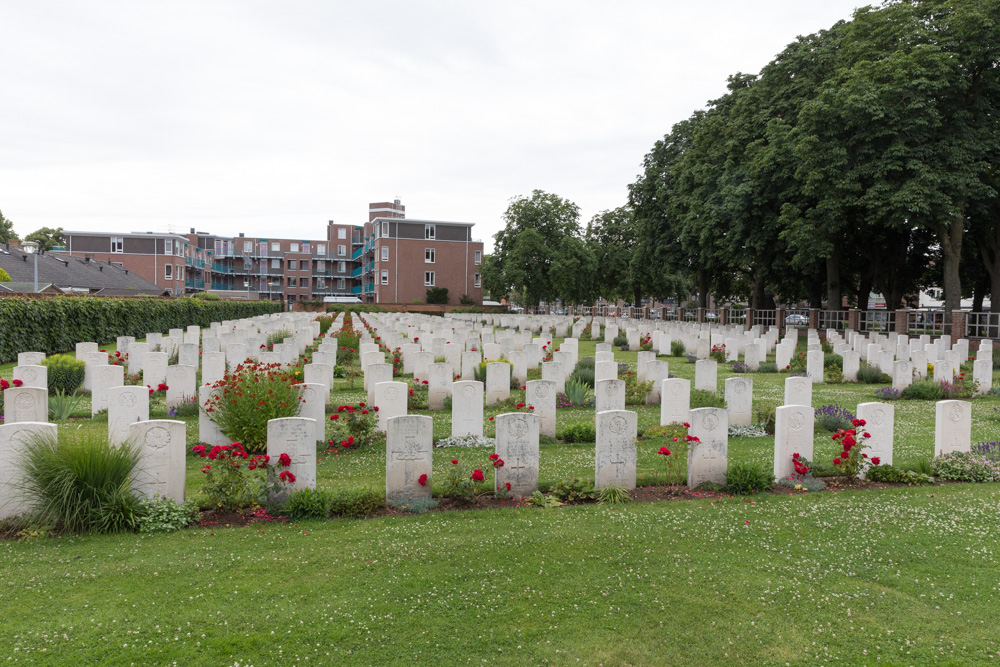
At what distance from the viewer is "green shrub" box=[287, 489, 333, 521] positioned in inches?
233

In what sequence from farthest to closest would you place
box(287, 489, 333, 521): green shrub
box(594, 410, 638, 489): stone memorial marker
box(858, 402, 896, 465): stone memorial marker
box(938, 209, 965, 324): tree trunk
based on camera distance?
box(938, 209, 965, 324): tree trunk → box(858, 402, 896, 465): stone memorial marker → box(594, 410, 638, 489): stone memorial marker → box(287, 489, 333, 521): green shrub

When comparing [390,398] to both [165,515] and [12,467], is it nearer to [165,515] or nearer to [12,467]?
[165,515]

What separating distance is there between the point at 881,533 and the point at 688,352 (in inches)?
716

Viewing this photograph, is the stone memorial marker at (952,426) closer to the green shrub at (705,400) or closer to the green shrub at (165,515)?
the green shrub at (705,400)

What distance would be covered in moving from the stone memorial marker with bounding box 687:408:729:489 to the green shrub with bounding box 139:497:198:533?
16.4 feet

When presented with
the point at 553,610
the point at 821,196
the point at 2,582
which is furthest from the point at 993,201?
the point at 2,582

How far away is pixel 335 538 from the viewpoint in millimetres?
5461

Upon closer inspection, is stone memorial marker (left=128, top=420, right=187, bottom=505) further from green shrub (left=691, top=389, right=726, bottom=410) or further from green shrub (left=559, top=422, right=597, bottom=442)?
green shrub (left=691, top=389, right=726, bottom=410)

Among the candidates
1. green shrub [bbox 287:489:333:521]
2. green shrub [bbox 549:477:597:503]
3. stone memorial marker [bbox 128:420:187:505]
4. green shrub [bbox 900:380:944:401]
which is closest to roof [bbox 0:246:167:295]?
stone memorial marker [bbox 128:420:187:505]

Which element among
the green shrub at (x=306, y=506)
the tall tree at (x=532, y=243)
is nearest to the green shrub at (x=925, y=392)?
the green shrub at (x=306, y=506)

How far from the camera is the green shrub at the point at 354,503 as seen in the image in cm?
605

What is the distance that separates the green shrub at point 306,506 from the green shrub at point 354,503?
0.10 meters

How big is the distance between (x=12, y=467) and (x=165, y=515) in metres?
1.33

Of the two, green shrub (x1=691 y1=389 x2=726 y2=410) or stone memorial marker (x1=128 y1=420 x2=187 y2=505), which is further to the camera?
green shrub (x1=691 y1=389 x2=726 y2=410)
